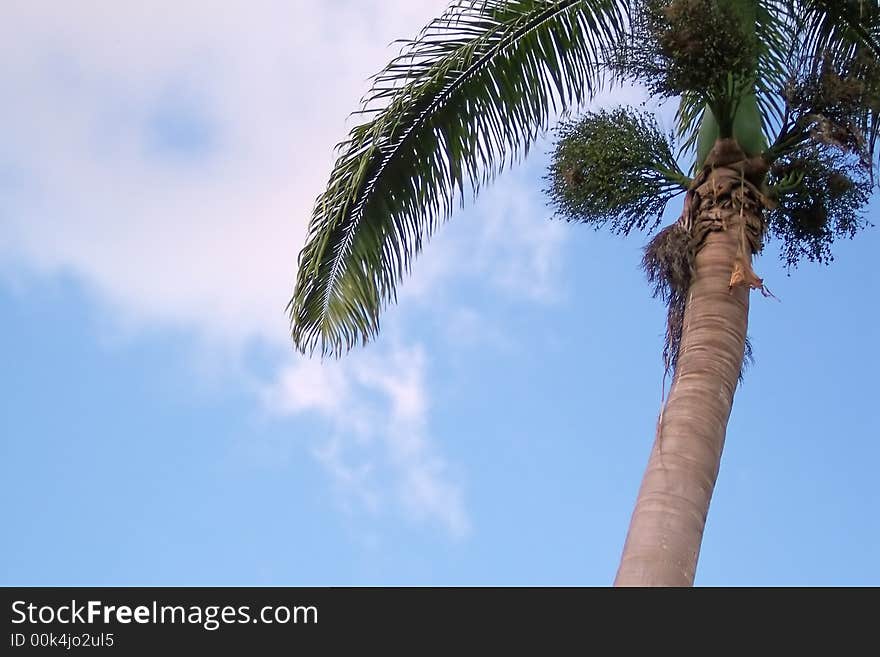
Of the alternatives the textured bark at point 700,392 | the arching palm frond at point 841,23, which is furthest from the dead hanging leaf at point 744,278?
the arching palm frond at point 841,23

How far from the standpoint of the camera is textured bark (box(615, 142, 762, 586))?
18.2 ft

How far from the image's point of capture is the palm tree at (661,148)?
6.78 meters

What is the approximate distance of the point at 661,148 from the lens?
7.65 meters

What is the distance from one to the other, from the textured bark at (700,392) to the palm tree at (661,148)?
1 cm

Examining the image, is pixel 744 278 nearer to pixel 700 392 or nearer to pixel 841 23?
pixel 700 392

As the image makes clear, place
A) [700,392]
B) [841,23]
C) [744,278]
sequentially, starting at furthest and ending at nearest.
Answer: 1. [841,23]
2. [744,278]
3. [700,392]

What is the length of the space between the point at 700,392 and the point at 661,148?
6.96 ft

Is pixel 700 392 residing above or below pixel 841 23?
below

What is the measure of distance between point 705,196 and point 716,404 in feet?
5.23

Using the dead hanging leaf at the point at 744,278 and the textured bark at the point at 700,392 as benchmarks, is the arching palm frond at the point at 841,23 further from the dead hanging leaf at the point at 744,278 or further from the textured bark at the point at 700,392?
the dead hanging leaf at the point at 744,278

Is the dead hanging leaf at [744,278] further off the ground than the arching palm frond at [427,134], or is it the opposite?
the arching palm frond at [427,134]

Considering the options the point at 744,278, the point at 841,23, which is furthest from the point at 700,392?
the point at 841,23

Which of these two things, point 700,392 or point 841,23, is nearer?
point 700,392

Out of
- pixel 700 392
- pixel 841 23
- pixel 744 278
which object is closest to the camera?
pixel 700 392
